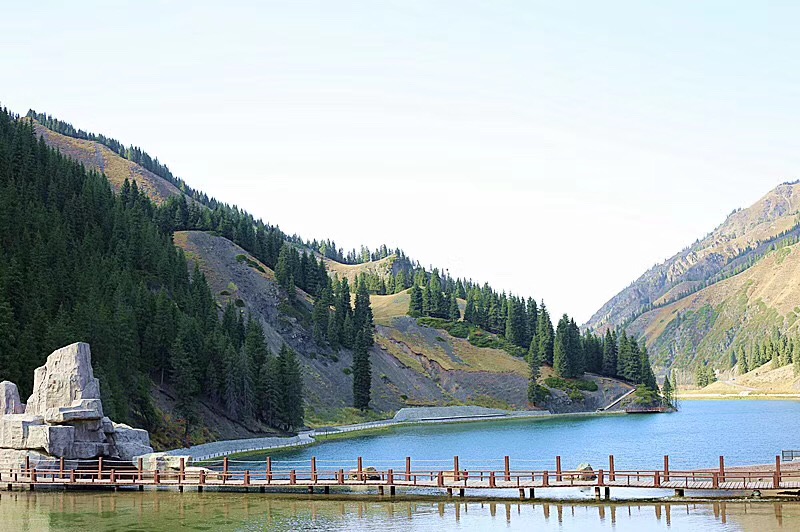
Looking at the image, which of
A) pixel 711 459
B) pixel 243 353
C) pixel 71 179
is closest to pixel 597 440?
pixel 711 459

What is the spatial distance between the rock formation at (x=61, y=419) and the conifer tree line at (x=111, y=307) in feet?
62.3

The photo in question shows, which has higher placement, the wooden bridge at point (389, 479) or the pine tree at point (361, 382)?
the pine tree at point (361, 382)

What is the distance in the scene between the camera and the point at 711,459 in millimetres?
96562

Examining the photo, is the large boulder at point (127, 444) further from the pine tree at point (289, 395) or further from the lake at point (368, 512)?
the pine tree at point (289, 395)

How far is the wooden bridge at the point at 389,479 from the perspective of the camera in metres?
57.6

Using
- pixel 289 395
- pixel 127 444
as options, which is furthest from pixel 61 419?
pixel 289 395

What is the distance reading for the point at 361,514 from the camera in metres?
54.9

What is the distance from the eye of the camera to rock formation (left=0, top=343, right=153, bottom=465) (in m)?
65.7

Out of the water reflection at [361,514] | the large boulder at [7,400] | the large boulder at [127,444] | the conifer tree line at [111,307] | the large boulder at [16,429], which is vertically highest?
the conifer tree line at [111,307]

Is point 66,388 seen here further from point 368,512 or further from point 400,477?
point 368,512

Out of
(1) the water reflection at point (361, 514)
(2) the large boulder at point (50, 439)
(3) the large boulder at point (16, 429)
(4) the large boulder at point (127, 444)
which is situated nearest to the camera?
(1) the water reflection at point (361, 514)

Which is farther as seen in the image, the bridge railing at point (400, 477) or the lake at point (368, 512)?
the bridge railing at point (400, 477)

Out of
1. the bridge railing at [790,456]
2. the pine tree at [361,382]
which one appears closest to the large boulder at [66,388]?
the bridge railing at [790,456]

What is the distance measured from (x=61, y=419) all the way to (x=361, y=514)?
25.1m
